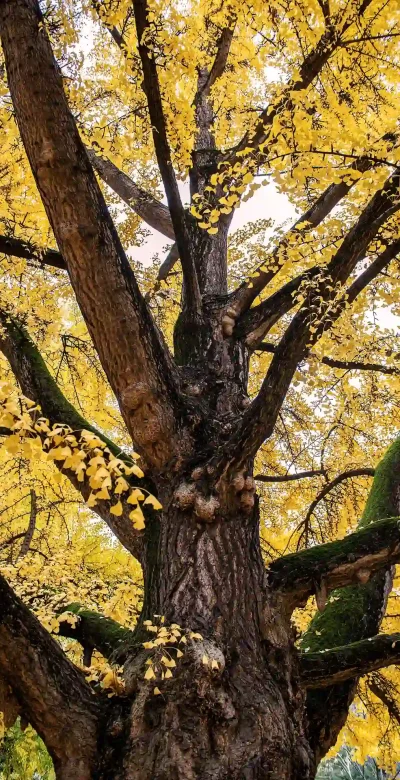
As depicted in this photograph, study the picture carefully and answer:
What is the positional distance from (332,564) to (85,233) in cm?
224

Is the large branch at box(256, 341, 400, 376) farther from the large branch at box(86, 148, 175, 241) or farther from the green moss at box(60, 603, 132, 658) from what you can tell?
the green moss at box(60, 603, 132, 658)

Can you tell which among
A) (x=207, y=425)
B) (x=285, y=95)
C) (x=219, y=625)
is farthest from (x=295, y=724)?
(x=285, y=95)

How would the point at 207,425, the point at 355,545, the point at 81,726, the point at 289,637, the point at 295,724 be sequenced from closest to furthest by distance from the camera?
the point at 81,726, the point at 295,724, the point at 289,637, the point at 355,545, the point at 207,425

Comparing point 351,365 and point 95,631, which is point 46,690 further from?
point 351,365

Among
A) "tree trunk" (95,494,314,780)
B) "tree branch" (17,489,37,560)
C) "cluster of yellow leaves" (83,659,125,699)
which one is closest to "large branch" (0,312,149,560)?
"tree trunk" (95,494,314,780)

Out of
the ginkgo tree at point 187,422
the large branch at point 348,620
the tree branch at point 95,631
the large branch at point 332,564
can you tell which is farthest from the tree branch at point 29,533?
the large branch at point 332,564

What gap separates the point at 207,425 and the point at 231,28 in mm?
4292

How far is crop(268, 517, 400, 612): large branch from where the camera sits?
113 inches

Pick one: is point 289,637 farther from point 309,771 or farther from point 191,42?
point 191,42

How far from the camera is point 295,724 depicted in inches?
96.8

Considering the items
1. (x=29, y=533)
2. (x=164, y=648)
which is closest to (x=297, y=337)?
(x=164, y=648)

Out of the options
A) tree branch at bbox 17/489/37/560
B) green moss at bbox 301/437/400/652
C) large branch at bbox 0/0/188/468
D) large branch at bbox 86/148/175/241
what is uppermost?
large branch at bbox 86/148/175/241

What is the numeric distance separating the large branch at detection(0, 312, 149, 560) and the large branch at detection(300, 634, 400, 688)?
115 centimetres

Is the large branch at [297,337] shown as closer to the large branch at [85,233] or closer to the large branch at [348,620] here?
the large branch at [85,233]
